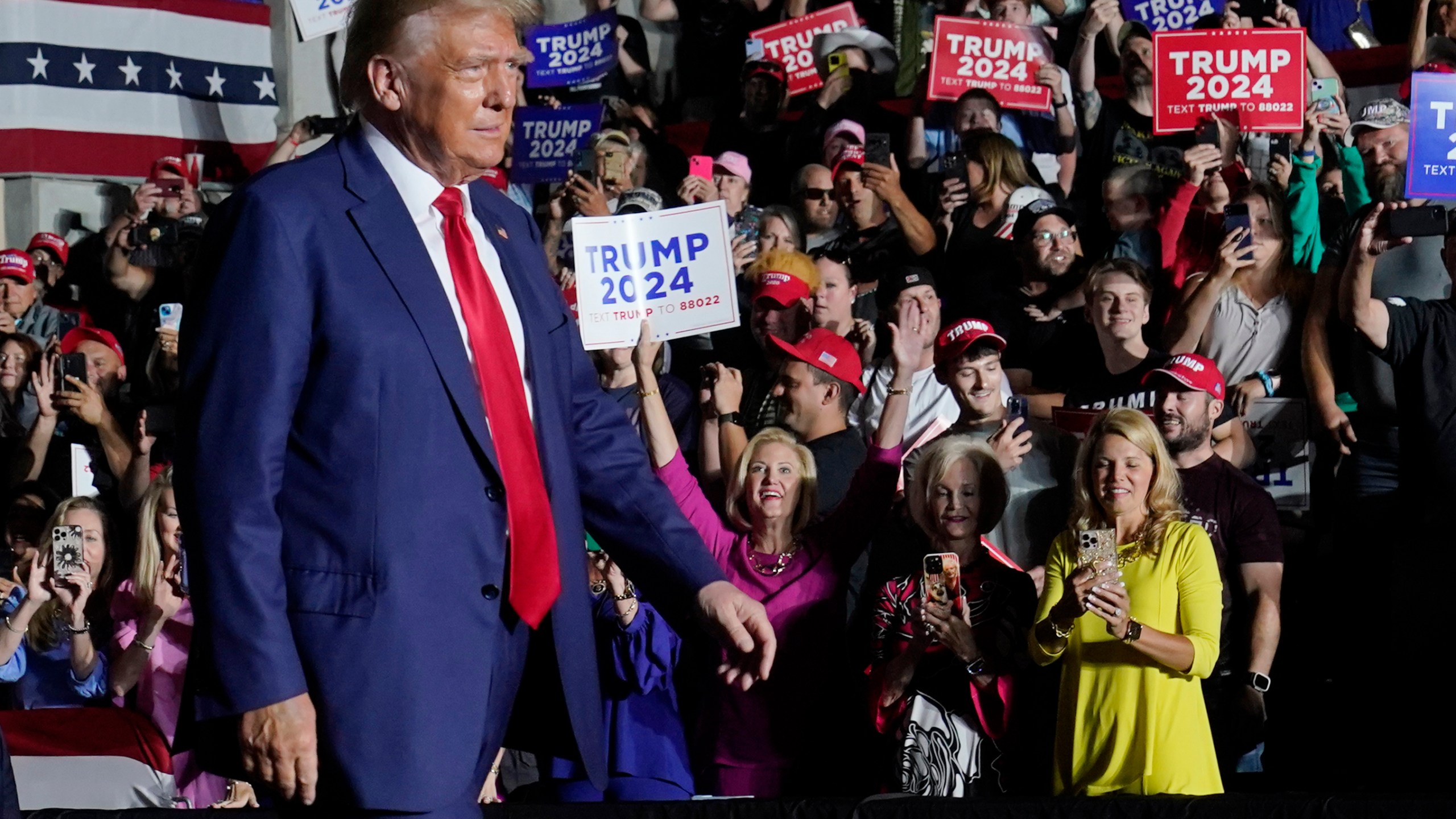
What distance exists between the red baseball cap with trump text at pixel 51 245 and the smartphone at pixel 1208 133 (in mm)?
5399

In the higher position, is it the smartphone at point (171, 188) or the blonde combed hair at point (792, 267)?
the smartphone at point (171, 188)

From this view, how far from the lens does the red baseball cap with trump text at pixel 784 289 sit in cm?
595

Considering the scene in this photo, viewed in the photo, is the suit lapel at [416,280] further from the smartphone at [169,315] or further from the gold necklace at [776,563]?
the smartphone at [169,315]

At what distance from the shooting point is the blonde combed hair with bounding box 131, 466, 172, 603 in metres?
5.56

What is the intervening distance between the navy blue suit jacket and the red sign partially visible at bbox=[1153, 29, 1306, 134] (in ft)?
14.9

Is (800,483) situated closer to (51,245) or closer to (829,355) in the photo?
(829,355)

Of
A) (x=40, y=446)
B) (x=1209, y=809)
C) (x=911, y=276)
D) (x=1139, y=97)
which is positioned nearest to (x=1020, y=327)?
(x=911, y=276)

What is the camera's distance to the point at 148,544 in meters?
5.59

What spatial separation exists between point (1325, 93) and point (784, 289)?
2.19 m

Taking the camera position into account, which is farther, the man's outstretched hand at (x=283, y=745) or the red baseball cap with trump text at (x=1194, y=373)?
the red baseball cap with trump text at (x=1194, y=373)

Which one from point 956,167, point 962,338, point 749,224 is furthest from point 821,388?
point 956,167

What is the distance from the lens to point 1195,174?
239 inches

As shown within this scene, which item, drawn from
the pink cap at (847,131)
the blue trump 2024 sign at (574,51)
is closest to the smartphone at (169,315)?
the blue trump 2024 sign at (574,51)

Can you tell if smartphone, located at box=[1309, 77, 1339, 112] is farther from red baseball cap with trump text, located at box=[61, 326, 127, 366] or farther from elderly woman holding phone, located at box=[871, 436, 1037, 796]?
red baseball cap with trump text, located at box=[61, 326, 127, 366]
